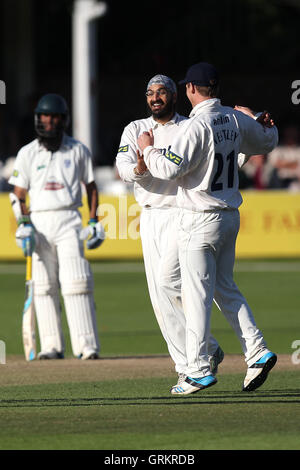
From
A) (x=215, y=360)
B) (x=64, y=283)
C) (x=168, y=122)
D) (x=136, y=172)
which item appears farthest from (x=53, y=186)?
(x=215, y=360)

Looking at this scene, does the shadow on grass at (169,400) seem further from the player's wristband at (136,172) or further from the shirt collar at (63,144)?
the shirt collar at (63,144)

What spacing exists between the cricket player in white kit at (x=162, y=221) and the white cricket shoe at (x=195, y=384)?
33cm

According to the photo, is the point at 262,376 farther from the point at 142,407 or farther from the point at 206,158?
the point at 206,158

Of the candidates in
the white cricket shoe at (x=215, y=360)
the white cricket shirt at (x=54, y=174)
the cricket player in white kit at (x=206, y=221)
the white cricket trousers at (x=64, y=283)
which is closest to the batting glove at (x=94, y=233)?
the white cricket trousers at (x=64, y=283)

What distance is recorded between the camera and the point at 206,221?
814 centimetres

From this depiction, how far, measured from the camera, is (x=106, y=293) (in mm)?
16766

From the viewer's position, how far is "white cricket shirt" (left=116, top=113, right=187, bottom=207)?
8859 mm

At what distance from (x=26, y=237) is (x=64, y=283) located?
1.90ft

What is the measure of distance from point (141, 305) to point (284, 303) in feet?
6.38

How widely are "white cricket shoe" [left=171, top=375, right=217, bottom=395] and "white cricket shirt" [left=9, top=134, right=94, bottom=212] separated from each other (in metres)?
3.09

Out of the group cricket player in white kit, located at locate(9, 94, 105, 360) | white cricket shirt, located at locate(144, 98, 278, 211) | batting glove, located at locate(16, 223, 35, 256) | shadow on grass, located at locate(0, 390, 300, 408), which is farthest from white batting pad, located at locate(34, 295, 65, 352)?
white cricket shirt, located at locate(144, 98, 278, 211)

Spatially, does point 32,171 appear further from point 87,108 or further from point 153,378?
point 87,108

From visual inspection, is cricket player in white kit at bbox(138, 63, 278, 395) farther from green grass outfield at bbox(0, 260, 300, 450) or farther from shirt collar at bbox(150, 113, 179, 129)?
shirt collar at bbox(150, 113, 179, 129)

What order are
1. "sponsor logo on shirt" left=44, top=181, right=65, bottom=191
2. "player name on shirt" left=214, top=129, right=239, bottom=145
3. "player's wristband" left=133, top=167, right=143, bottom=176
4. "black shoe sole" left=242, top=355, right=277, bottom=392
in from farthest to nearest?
"sponsor logo on shirt" left=44, top=181, right=65, bottom=191, "player's wristband" left=133, top=167, right=143, bottom=176, "black shoe sole" left=242, top=355, right=277, bottom=392, "player name on shirt" left=214, top=129, right=239, bottom=145
